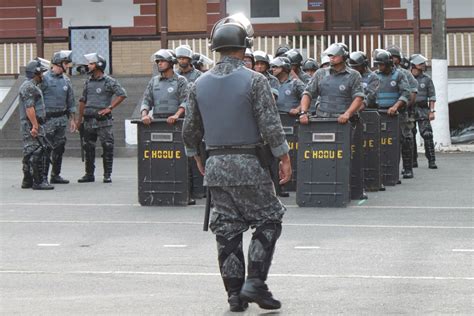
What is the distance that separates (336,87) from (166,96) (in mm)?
2237

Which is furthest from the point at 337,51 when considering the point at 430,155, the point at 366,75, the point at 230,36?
the point at 230,36

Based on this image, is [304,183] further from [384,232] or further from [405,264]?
[405,264]

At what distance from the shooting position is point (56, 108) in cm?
1917

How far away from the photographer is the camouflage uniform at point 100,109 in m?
19.2

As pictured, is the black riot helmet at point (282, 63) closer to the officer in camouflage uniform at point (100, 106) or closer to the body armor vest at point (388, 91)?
the body armor vest at point (388, 91)

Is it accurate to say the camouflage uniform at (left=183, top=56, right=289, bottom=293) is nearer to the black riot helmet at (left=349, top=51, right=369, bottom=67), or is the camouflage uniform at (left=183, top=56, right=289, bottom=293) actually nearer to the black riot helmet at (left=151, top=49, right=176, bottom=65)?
the black riot helmet at (left=151, top=49, right=176, bottom=65)

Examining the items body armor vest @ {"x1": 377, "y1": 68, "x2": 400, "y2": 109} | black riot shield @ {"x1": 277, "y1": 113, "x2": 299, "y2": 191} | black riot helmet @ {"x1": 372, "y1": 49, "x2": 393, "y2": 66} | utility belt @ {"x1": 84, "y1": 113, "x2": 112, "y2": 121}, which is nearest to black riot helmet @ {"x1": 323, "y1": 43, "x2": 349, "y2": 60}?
black riot shield @ {"x1": 277, "y1": 113, "x2": 299, "y2": 191}

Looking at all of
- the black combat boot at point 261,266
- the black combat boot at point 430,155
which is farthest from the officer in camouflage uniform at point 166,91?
the black combat boot at point 261,266

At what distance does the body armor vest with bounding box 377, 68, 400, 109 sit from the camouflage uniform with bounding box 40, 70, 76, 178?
4.67m

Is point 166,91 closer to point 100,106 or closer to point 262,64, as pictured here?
point 262,64

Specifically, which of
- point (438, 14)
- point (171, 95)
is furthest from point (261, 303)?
point (438, 14)

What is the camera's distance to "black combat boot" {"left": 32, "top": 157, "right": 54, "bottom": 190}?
719 inches

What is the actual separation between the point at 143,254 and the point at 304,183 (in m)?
4.19

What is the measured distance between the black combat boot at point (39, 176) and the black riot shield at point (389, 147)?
15.9ft
